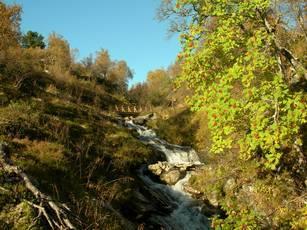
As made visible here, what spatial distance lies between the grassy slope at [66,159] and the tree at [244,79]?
4087mm

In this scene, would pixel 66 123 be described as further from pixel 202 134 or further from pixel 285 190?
pixel 202 134

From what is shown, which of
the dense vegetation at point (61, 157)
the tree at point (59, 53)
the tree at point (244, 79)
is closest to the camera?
the tree at point (244, 79)

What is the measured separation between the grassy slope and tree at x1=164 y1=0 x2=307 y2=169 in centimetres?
409

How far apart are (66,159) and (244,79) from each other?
7587 mm

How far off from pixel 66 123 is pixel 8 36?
57.3 ft

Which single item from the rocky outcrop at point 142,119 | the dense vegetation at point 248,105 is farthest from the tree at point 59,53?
the dense vegetation at point 248,105

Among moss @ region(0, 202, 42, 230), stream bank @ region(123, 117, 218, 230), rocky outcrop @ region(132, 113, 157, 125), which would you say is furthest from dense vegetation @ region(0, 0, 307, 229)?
rocky outcrop @ region(132, 113, 157, 125)

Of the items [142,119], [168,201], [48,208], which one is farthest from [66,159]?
[142,119]

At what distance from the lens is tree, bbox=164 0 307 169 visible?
7.34m

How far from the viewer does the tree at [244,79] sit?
7.34 meters

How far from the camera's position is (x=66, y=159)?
12.4 m

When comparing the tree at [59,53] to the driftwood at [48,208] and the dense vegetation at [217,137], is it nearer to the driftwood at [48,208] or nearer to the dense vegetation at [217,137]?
the dense vegetation at [217,137]

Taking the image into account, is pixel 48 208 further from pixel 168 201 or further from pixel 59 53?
pixel 59 53

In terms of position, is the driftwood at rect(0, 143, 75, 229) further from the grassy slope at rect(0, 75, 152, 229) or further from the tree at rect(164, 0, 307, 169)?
the tree at rect(164, 0, 307, 169)
